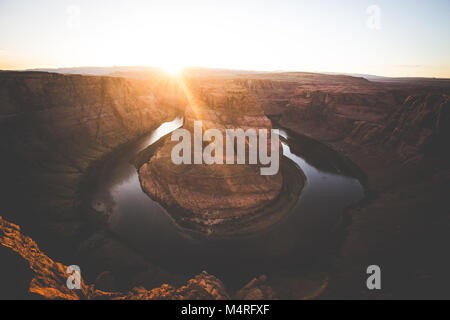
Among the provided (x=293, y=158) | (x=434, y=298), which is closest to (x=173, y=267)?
(x=434, y=298)

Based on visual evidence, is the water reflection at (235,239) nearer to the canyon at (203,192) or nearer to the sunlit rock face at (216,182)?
the canyon at (203,192)

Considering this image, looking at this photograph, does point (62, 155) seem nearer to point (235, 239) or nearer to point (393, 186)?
point (235, 239)

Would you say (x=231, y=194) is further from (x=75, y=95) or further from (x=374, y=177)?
(x=75, y=95)

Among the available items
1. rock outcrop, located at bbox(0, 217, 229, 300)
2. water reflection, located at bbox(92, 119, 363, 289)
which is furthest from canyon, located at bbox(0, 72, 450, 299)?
water reflection, located at bbox(92, 119, 363, 289)

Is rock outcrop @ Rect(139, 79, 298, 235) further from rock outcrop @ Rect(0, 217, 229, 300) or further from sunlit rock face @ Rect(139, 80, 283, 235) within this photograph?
rock outcrop @ Rect(0, 217, 229, 300)

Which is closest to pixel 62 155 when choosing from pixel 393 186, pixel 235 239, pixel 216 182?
pixel 216 182

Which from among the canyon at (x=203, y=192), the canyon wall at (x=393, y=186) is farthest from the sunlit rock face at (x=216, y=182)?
the canyon wall at (x=393, y=186)
